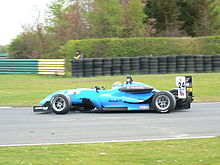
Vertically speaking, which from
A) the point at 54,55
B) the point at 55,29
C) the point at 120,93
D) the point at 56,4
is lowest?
the point at 120,93

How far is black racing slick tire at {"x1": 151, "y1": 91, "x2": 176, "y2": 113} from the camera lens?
10.7 metres

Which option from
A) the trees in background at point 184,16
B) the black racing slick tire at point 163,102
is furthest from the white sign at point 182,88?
the trees in background at point 184,16

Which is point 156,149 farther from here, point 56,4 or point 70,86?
point 56,4

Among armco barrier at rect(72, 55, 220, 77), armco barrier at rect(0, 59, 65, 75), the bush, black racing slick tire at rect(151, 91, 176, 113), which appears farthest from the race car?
the bush

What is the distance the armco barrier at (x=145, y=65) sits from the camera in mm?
22609

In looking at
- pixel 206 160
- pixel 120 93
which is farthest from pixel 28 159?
pixel 120 93

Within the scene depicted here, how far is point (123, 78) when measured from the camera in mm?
21344

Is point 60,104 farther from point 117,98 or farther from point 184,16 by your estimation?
point 184,16

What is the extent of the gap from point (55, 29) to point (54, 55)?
290 centimetres

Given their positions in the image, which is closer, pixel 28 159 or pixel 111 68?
pixel 28 159

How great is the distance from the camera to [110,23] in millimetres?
31438

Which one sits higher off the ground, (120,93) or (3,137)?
(120,93)

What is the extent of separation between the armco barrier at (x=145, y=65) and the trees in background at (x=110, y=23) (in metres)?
8.45

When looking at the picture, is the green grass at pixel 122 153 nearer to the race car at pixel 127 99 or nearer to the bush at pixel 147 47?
the race car at pixel 127 99
